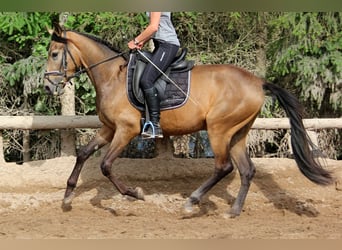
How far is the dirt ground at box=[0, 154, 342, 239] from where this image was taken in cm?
564

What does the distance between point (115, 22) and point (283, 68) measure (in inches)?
126

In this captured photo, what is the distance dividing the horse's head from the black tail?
248 cm

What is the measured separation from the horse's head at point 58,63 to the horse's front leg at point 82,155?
29.8 inches

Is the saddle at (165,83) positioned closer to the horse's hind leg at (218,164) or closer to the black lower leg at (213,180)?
the horse's hind leg at (218,164)

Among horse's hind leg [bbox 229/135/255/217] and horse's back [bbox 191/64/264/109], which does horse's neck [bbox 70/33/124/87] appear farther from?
horse's hind leg [bbox 229/135/255/217]

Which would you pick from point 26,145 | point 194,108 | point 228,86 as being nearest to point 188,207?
point 194,108

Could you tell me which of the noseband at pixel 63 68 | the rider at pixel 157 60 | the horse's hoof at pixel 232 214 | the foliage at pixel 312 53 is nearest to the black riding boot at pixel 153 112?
the rider at pixel 157 60

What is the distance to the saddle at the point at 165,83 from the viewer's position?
6.15 m

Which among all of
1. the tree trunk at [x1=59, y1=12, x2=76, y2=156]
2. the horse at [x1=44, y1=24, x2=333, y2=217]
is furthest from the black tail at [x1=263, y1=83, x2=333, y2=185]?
the tree trunk at [x1=59, y1=12, x2=76, y2=156]

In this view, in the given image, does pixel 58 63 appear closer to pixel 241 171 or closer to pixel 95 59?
pixel 95 59

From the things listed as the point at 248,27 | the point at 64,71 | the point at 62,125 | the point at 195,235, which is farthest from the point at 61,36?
the point at 248,27

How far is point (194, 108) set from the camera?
629 centimetres

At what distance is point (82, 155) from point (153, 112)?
1.11m

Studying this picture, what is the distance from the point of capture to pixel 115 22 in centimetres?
941
